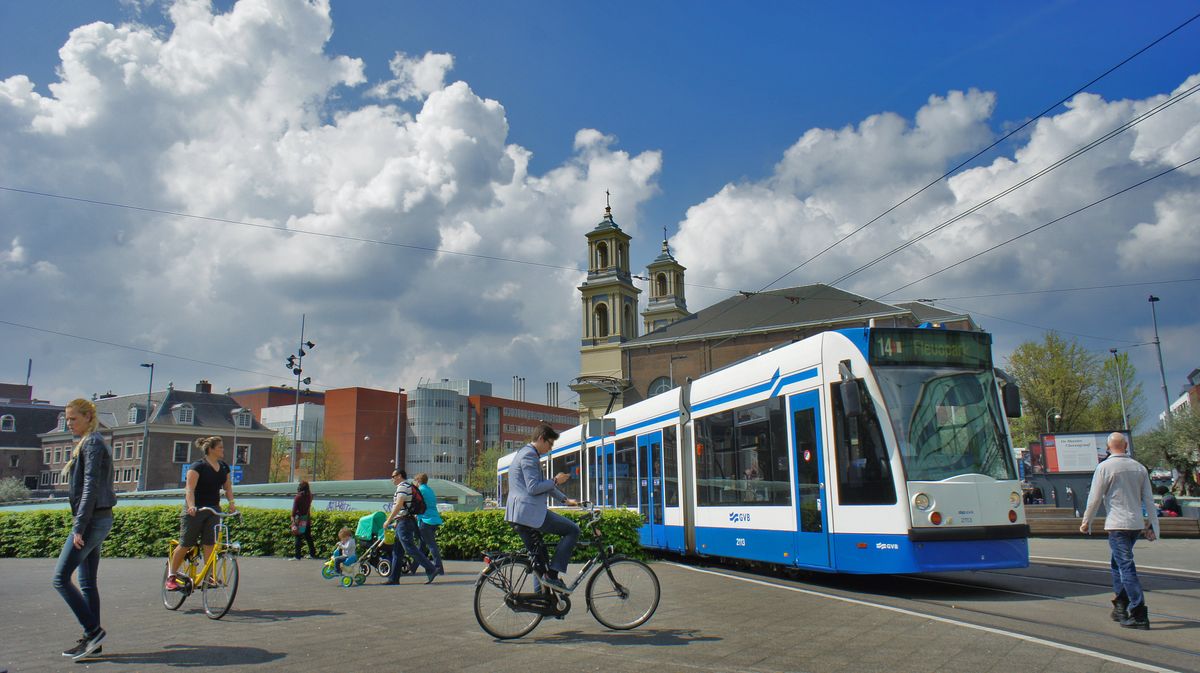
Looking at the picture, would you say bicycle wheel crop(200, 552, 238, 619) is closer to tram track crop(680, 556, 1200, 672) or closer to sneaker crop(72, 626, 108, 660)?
sneaker crop(72, 626, 108, 660)

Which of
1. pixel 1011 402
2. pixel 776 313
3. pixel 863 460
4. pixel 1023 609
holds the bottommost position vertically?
pixel 1023 609

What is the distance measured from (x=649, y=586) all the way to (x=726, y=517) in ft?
19.7

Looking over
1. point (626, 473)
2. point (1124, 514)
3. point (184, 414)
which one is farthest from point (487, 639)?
point (184, 414)

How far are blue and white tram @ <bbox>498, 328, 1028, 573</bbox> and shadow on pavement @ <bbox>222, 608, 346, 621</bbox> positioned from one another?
5953mm

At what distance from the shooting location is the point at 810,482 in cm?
1085

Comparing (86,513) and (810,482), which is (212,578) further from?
(810,482)

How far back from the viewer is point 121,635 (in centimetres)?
726

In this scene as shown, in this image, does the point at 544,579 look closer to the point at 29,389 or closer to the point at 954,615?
the point at 954,615

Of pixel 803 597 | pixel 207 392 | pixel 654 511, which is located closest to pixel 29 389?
pixel 207 392

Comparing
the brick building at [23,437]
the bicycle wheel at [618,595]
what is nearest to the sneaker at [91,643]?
the bicycle wheel at [618,595]

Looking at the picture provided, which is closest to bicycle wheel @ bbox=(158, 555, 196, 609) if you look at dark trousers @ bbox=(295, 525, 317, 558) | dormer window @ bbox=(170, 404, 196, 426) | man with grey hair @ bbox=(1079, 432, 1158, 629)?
dark trousers @ bbox=(295, 525, 317, 558)

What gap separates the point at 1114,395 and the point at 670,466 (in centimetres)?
4707

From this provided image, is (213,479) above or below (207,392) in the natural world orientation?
below

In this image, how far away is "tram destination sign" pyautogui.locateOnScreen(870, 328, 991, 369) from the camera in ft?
33.5
